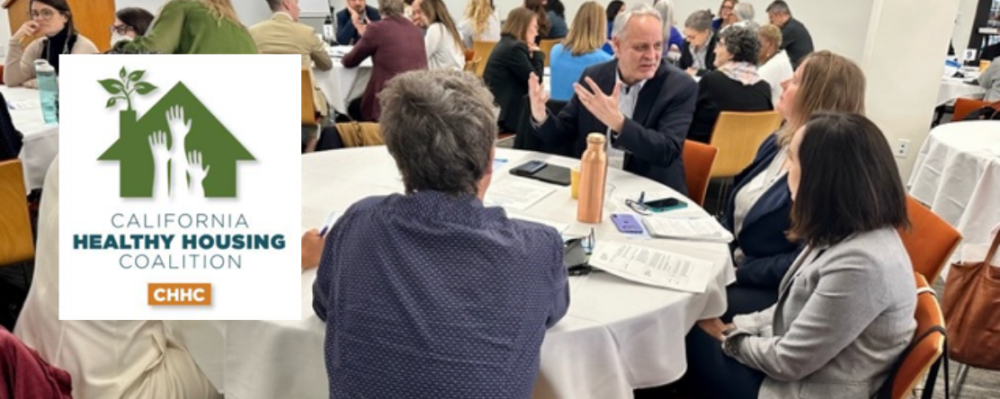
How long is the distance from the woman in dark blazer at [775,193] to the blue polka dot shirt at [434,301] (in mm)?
1114

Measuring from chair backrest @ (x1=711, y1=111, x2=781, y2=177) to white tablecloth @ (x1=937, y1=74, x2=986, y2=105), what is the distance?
313 centimetres

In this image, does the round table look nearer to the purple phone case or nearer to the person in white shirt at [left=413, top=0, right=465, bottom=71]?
the purple phone case

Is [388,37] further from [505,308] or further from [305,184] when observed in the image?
[505,308]

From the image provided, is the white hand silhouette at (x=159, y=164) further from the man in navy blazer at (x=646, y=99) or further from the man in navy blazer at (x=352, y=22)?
the man in navy blazer at (x=352, y=22)

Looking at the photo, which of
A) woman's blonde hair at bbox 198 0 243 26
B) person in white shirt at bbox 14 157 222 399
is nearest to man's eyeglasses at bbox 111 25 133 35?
woman's blonde hair at bbox 198 0 243 26

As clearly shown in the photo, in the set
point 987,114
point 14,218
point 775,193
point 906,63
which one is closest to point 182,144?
point 14,218

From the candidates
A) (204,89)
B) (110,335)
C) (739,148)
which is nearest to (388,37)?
(739,148)

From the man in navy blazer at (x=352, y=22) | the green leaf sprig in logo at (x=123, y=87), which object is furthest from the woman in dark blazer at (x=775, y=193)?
the man in navy blazer at (x=352, y=22)

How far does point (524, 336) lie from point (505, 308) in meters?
0.07

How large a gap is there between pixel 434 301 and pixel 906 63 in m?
4.26

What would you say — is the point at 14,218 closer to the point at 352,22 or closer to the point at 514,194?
the point at 514,194

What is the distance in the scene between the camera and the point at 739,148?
12.0ft

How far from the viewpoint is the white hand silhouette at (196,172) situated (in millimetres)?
1600

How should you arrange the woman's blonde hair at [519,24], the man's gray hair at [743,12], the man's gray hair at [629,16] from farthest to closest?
the man's gray hair at [743,12]
the woman's blonde hair at [519,24]
the man's gray hair at [629,16]
